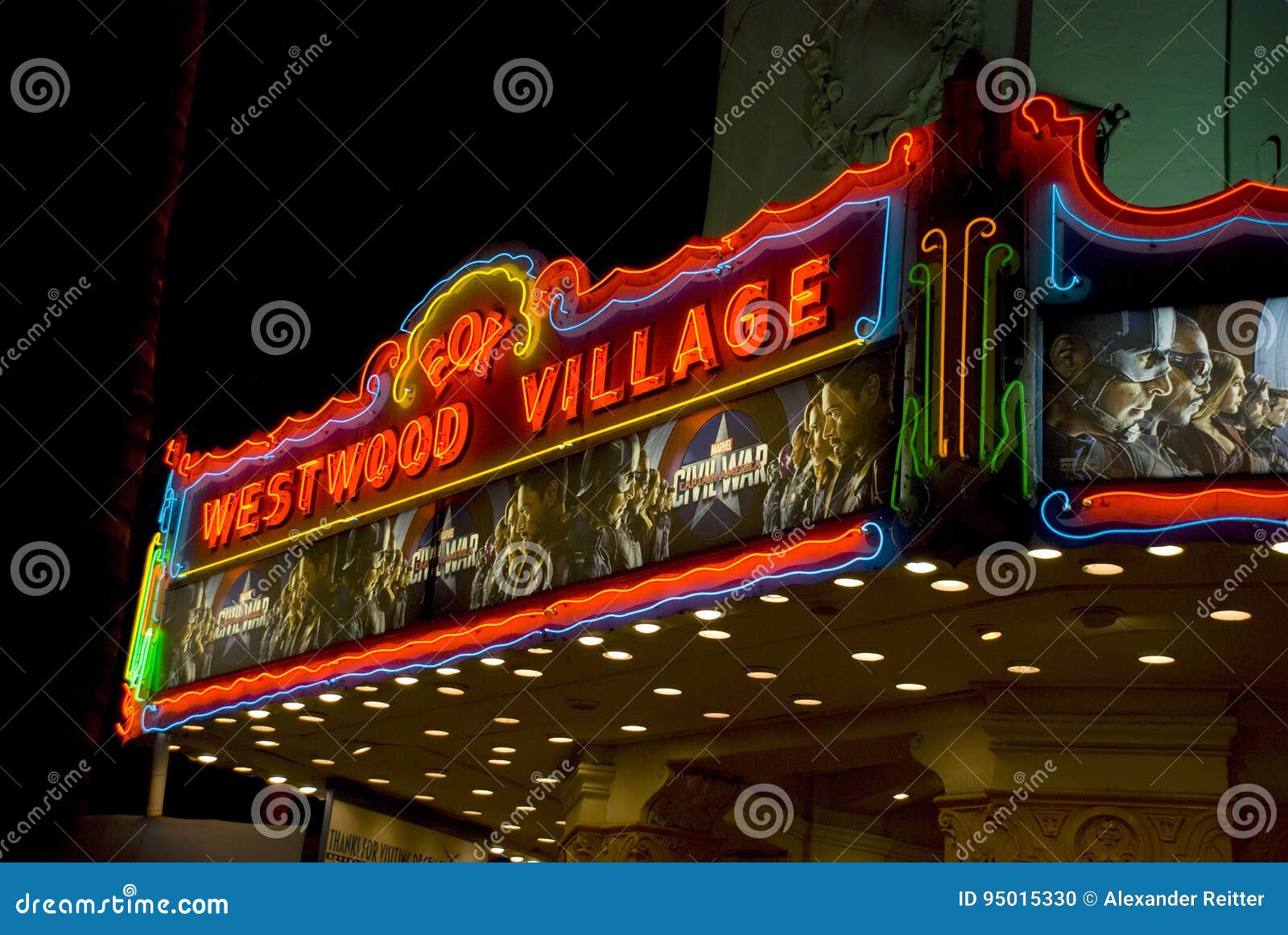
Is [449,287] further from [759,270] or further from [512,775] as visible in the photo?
[512,775]

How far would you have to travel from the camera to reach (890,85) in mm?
16438

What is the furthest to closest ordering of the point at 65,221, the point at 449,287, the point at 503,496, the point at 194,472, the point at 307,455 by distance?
1. the point at 194,472
2. the point at 307,455
3. the point at 449,287
4. the point at 503,496
5. the point at 65,221

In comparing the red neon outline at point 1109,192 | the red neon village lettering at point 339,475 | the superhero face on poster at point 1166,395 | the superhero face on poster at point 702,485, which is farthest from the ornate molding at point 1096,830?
the red neon village lettering at point 339,475

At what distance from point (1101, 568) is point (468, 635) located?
6.29 m

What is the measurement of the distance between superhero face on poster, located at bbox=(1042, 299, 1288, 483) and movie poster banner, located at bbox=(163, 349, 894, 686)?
4.06 ft

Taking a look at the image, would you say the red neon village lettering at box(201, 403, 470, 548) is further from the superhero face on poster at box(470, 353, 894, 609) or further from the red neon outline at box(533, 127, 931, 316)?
the red neon outline at box(533, 127, 931, 316)

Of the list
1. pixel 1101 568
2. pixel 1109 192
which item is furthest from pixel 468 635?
pixel 1109 192

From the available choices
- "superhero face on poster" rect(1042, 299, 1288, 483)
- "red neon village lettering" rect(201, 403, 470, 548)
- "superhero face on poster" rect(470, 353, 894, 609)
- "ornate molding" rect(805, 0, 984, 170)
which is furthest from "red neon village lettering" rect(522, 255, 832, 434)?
"ornate molding" rect(805, 0, 984, 170)

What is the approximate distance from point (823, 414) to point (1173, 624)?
328 cm

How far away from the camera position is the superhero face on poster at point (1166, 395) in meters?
9.25

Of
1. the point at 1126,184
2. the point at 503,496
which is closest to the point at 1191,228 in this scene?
the point at 1126,184

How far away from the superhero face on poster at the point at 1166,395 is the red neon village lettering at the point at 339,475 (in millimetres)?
7126

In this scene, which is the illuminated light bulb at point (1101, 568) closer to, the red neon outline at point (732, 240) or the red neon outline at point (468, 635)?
the red neon outline at point (468, 635)

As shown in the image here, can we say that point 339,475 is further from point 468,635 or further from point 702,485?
point 702,485
